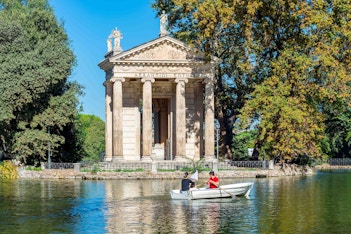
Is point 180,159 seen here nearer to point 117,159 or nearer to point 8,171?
point 117,159

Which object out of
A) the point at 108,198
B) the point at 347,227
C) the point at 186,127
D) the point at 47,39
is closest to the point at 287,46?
the point at 186,127

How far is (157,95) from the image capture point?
66875 millimetres

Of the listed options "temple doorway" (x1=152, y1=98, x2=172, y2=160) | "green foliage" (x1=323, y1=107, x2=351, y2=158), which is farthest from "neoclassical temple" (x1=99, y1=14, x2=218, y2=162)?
"green foliage" (x1=323, y1=107, x2=351, y2=158)

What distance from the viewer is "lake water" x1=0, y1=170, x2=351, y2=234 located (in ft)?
82.6

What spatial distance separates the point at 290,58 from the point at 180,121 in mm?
11550

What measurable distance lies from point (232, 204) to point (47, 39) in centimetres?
3744

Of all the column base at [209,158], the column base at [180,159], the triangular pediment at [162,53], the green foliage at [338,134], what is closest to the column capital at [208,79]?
the triangular pediment at [162,53]

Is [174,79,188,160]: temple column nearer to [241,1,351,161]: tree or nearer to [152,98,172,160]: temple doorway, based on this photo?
[152,98,172,160]: temple doorway

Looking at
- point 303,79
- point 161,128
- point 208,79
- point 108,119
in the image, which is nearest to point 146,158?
point 108,119

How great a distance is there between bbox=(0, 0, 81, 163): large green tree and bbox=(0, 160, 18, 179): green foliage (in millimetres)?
3374

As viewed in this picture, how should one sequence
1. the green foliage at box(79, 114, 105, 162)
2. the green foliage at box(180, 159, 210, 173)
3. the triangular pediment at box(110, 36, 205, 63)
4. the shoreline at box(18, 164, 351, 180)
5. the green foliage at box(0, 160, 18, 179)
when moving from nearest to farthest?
the shoreline at box(18, 164, 351, 180) → the green foliage at box(180, 159, 210, 173) → the green foliage at box(0, 160, 18, 179) → the triangular pediment at box(110, 36, 205, 63) → the green foliage at box(79, 114, 105, 162)

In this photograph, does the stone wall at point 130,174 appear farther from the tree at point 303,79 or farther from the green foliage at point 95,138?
the green foliage at point 95,138

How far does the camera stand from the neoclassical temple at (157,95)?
6122cm

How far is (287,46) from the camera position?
191 feet
